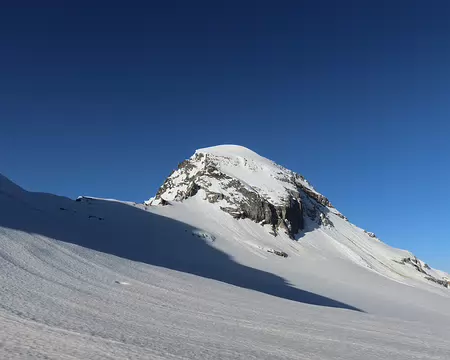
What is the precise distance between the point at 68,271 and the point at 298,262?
4582 cm

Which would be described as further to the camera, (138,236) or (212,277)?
(138,236)

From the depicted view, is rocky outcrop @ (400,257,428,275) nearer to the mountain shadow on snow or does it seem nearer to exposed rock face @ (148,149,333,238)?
exposed rock face @ (148,149,333,238)

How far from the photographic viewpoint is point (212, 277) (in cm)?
3909

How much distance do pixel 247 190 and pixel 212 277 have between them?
117 ft

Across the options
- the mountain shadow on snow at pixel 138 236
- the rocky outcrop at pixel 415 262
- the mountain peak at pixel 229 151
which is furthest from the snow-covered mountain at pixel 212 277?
the rocky outcrop at pixel 415 262

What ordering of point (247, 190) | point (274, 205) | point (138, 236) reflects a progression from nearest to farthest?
1. point (138, 236)
2. point (274, 205)
3. point (247, 190)

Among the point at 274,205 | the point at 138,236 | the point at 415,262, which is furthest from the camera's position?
the point at 415,262

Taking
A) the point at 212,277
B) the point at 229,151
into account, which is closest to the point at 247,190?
the point at 229,151

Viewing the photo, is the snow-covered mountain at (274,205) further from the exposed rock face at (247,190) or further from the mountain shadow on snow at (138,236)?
the mountain shadow on snow at (138,236)

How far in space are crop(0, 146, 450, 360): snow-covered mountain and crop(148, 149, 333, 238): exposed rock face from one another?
0.32 meters

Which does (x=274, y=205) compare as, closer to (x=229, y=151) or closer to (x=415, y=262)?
(x=229, y=151)

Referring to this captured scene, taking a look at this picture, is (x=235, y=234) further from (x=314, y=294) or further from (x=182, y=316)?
(x=182, y=316)

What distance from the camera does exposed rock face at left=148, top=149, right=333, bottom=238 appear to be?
70812 millimetres

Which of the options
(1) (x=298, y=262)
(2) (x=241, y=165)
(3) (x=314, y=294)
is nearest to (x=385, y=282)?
(1) (x=298, y=262)
